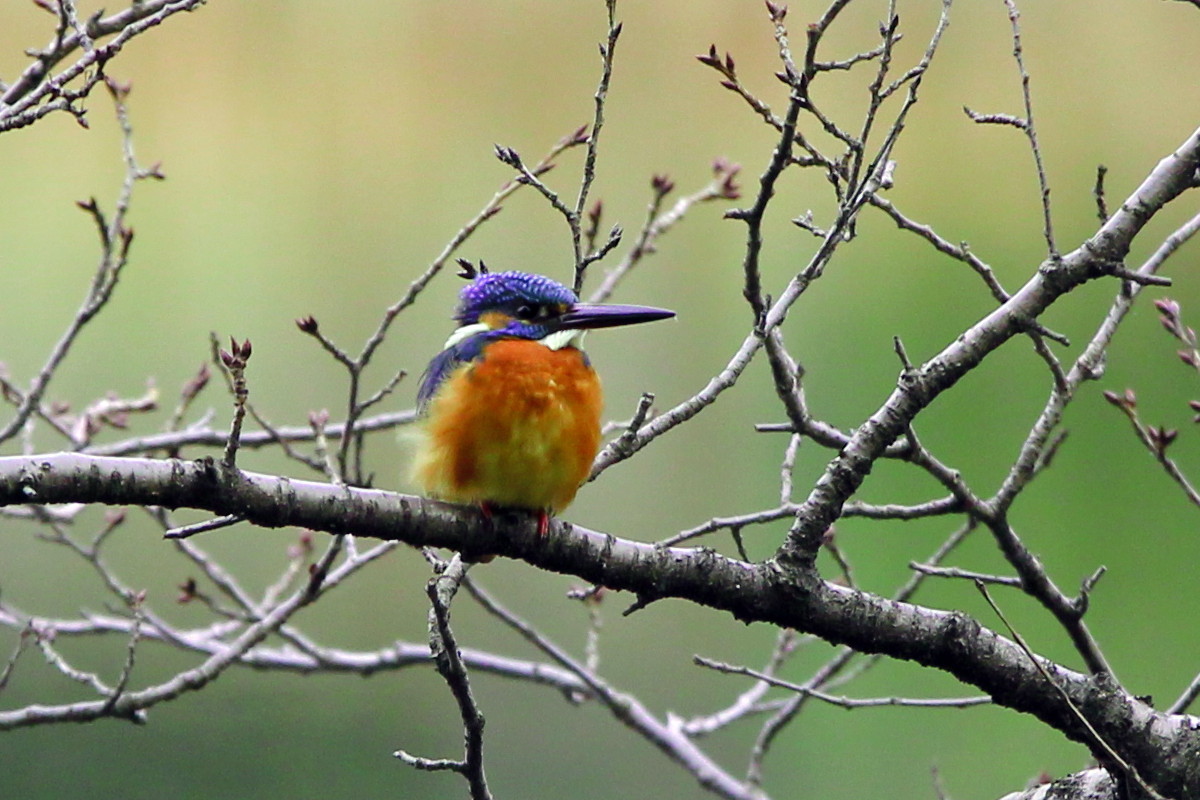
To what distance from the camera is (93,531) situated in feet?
18.1

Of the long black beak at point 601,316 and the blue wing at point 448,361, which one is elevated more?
the long black beak at point 601,316

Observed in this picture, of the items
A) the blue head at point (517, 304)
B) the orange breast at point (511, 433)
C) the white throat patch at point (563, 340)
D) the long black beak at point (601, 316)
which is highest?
the blue head at point (517, 304)

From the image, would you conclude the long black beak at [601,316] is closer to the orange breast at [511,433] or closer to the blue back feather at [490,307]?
the blue back feather at [490,307]

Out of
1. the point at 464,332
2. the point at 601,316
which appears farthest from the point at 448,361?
the point at 601,316

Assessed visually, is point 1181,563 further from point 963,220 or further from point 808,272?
point 808,272

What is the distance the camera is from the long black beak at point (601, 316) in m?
2.26

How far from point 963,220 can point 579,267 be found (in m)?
3.62

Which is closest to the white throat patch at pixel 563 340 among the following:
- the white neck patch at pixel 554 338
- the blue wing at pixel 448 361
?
the white neck patch at pixel 554 338

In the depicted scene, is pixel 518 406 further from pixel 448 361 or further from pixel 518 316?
pixel 518 316

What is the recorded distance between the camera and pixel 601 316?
232 cm

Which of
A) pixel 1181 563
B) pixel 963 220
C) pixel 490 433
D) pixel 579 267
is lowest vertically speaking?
pixel 490 433

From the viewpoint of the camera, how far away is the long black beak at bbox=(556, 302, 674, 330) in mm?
2264

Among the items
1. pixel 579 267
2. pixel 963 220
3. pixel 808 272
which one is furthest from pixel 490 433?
pixel 963 220

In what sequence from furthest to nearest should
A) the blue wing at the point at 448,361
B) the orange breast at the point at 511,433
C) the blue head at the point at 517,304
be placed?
the blue head at the point at 517,304
the blue wing at the point at 448,361
the orange breast at the point at 511,433
